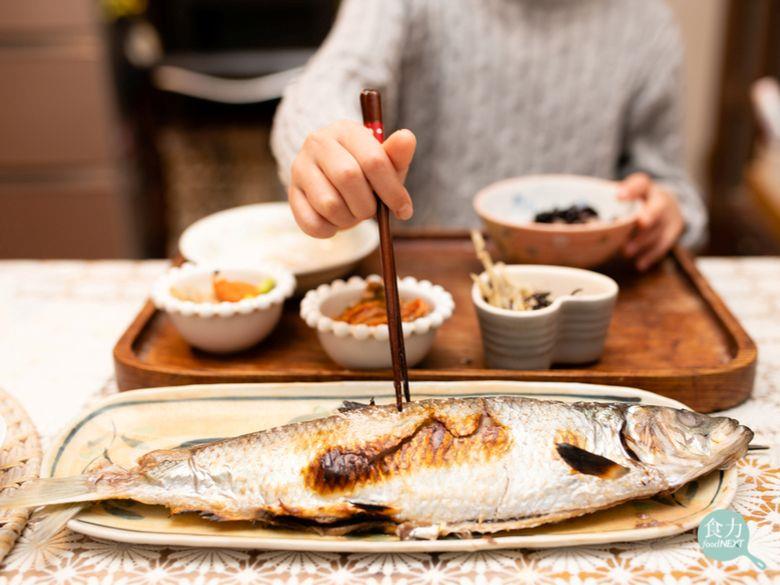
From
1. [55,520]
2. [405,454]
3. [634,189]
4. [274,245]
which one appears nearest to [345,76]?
[274,245]

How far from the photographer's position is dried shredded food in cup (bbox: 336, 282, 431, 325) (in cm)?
122

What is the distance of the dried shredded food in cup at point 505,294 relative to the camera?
4.06 ft

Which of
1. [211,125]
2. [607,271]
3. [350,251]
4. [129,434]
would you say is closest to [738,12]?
[211,125]

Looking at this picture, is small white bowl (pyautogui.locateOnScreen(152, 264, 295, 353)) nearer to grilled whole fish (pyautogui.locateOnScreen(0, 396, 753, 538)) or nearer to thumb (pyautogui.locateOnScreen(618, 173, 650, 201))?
grilled whole fish (pyautogui.locateOnScreen(0, 396, 753, 538))

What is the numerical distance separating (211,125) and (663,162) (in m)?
2.58

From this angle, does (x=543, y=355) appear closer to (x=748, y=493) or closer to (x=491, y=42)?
(x=748, y=493)

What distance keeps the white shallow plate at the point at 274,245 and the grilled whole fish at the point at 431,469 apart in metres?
0.53

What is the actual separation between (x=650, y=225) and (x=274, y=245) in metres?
0.84

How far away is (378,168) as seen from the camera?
97cm

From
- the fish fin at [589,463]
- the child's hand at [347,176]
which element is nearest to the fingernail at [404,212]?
the child's hand at [347,176]

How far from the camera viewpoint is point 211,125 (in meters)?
3.94

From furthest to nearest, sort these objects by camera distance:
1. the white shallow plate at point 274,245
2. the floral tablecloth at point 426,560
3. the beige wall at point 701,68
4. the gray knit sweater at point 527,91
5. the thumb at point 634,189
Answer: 1. the beige wall at point 701,68
2. the gray knit sweater at point 527,91
3. the thumb at point 634,189
4. the white shallow plate at point 274,245
5. the floral tablecloth at point 426,560

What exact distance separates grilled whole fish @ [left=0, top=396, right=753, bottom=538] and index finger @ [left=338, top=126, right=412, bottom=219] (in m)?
0.29

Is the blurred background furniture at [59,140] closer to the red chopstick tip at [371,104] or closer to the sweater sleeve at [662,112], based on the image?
the sweater sleeve at [662,112]
